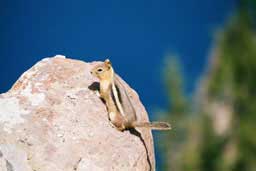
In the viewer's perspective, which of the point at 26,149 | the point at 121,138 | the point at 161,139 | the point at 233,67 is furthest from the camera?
the point at 233,67

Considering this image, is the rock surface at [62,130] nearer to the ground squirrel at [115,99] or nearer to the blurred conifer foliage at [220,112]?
the ground squirrel at [115,99]

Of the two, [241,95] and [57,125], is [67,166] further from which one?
[241,95]

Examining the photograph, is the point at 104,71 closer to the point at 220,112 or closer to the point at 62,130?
the point at 62,130

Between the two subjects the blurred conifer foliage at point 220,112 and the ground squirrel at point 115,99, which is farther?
the blurred conifer foliage at point 220,112

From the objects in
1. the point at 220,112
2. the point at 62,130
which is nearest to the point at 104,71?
the point at 62,130

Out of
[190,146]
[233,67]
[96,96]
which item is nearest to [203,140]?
[190,146]

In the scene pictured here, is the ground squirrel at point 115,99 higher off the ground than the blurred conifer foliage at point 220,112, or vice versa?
the blurred conifer foliage at point 220,112

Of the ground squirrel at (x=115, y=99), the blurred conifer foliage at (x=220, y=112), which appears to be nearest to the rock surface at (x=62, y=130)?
the ground squirrel at (x=115, y=99)

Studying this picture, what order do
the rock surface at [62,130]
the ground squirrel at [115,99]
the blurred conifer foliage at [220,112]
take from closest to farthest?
1. the rock surface at [62,130]
2. the ground squirrel at [115,99]
3. the blurred conifer foliage at [220,112]
